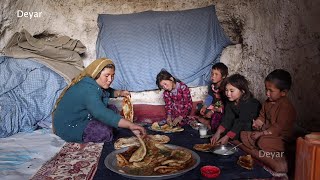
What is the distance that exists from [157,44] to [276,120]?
2.58 metres

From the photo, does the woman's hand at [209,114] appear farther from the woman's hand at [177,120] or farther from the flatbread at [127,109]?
the flatbread at [127,109]

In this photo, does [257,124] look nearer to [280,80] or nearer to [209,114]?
[280,80]

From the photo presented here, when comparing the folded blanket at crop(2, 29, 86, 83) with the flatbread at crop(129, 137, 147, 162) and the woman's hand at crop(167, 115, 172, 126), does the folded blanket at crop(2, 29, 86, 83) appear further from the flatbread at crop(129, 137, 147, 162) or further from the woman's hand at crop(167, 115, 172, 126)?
the flatbread at crop(129, 137, 147, 162)

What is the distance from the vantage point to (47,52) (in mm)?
4230

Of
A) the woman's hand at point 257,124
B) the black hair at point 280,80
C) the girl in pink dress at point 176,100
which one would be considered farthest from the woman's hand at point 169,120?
the black hair at point 280,80

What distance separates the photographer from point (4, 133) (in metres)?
3.52

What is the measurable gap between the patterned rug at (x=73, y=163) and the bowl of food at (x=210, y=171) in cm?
87

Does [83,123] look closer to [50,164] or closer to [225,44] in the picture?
[50,164]

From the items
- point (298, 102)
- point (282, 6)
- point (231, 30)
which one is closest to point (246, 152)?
point (298, 102)

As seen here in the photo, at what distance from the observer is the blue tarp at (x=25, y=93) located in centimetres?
368

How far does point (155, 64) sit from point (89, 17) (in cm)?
133

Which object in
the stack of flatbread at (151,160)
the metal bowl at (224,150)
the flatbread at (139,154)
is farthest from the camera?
the metal bowl at (224,150)

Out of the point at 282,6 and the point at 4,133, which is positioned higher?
the point at 282,6

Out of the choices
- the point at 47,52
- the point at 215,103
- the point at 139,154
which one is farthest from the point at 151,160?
the point at 47,52
